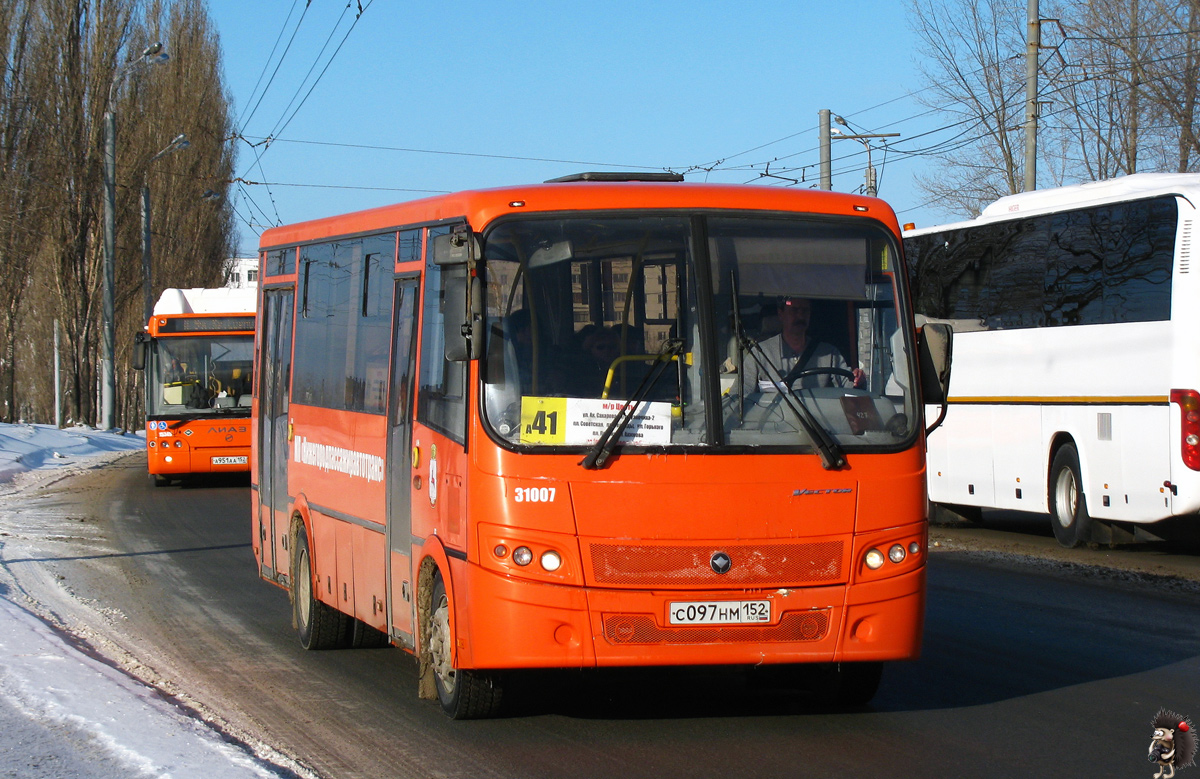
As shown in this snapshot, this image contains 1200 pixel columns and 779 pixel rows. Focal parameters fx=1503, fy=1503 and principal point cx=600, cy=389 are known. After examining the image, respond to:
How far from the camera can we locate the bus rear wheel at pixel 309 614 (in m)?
9.59

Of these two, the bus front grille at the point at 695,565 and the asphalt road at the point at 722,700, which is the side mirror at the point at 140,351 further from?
the bus front grille at the point at 695,565

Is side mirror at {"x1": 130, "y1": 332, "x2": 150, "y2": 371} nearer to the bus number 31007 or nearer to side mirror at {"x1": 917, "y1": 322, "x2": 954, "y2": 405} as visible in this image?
the bus number 31007

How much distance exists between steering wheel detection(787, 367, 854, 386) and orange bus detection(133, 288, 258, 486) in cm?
1943

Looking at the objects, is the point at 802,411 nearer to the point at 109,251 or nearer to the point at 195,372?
the point at 195,372

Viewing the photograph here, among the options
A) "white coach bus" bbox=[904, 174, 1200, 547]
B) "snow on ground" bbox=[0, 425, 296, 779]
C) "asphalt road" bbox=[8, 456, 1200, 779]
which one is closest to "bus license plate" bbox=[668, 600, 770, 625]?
"asphalt road" bbox=[8, 456, 1200, 779]

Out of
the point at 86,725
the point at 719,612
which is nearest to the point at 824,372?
the point at 719,612

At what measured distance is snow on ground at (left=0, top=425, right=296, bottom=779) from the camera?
6.02 metres

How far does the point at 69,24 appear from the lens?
146 ft

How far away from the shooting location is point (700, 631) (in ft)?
21.8

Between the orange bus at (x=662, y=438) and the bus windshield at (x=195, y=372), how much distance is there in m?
18.7

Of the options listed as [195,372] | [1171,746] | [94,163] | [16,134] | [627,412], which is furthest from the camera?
[94,163]

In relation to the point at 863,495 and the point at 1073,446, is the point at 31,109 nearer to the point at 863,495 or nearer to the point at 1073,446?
the point at 1073,446

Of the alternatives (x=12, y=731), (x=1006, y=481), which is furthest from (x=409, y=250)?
(x=1006, y=481)

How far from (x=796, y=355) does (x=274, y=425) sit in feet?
17.1
